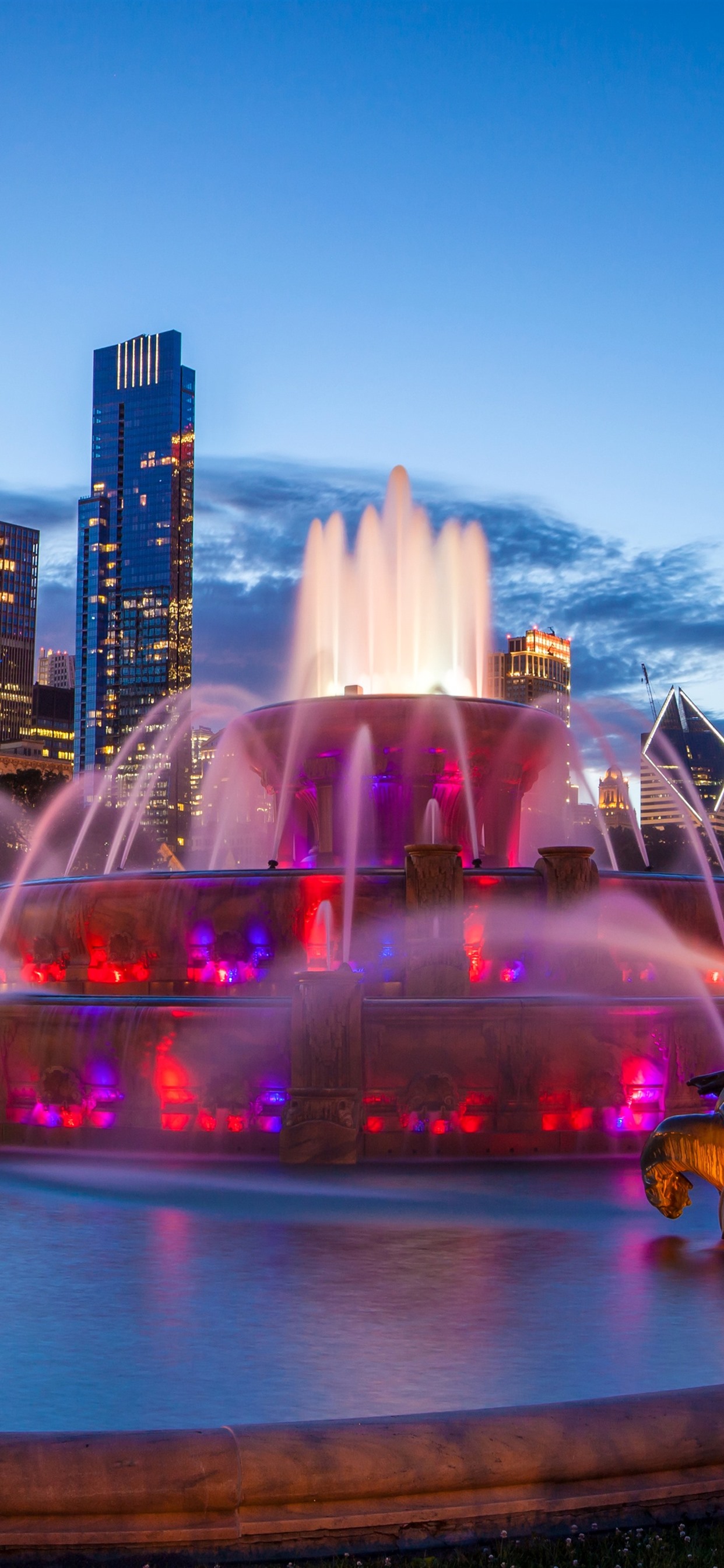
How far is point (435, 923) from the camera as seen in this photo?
19609 millimetres

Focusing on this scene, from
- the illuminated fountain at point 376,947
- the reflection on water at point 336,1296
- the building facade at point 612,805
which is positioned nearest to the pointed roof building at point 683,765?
the building facade at point 612,805

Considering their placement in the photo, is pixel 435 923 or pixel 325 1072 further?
pixel 435 923

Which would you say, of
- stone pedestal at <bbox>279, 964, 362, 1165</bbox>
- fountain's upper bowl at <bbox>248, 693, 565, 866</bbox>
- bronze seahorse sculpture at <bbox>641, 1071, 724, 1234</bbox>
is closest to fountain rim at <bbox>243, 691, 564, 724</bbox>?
fountain's upper bowl at <bbox>248, 693, 565, 866</bbox>

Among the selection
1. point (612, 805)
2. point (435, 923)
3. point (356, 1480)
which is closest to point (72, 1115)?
point (435, 923)

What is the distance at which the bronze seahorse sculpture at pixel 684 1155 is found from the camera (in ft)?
33.4

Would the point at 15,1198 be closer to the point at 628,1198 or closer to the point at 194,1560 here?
the point at 628,1198

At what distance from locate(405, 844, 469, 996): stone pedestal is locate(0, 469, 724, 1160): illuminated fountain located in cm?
3

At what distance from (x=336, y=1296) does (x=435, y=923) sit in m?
11.2

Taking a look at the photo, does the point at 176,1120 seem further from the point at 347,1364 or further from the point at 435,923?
the point at 347,1364

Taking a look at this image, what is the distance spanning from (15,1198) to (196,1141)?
3.12 meters

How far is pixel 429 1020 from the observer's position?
15180mm

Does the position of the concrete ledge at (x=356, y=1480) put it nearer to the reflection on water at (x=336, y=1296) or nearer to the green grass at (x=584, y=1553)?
the green grass at (x=584, y=1553)

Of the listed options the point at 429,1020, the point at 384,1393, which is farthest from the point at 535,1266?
the point at 429,1020

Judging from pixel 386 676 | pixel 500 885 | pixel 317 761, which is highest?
pixel 386 676
